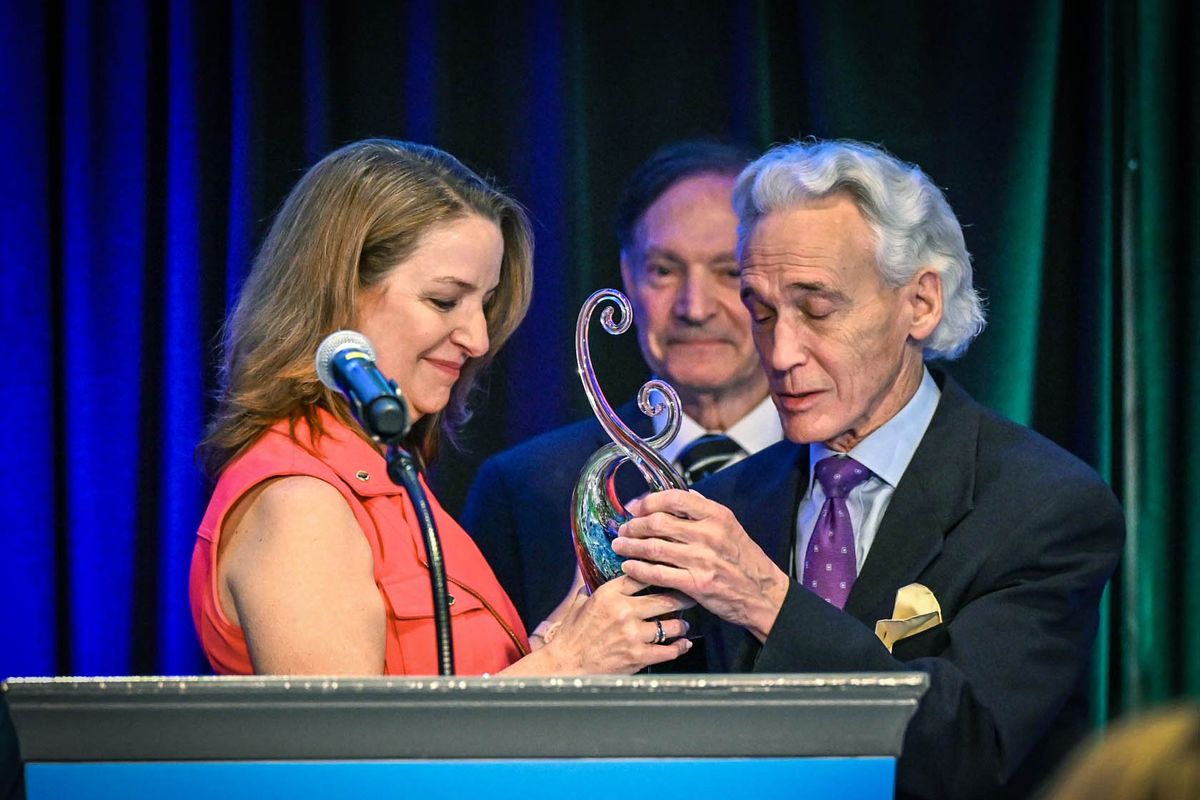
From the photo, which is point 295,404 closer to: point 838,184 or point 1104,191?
point 838,184

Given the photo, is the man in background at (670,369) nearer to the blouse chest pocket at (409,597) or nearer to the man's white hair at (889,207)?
the man's white hair at (889,207)

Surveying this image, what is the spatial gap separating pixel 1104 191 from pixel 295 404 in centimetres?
189

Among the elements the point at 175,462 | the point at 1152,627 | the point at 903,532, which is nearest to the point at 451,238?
the point at 903,532

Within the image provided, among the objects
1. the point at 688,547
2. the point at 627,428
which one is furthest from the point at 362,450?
the point at 688,547

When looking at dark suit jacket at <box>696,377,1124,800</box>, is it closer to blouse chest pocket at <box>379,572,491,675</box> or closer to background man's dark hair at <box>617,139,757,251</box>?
blouse chest pocket at <box>379,572,491,675</box>

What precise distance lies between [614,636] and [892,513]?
667 millimetres

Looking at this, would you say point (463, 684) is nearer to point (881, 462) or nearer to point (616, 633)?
point (616, 633)

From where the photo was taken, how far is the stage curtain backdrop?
324 cm

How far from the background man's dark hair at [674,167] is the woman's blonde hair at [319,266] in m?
0.80

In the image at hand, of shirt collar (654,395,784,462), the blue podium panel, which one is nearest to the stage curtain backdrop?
shirt collar (654,395,784,462)

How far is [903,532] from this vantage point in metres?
2.48

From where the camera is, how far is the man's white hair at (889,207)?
104 inches

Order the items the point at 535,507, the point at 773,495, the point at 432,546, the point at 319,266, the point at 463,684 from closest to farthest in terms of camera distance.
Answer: the point at 463,684 → the point at 432,546 → the point at 319,266 → the point at 773,495 → the point at 535,507

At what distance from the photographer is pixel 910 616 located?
2371 millimetres
